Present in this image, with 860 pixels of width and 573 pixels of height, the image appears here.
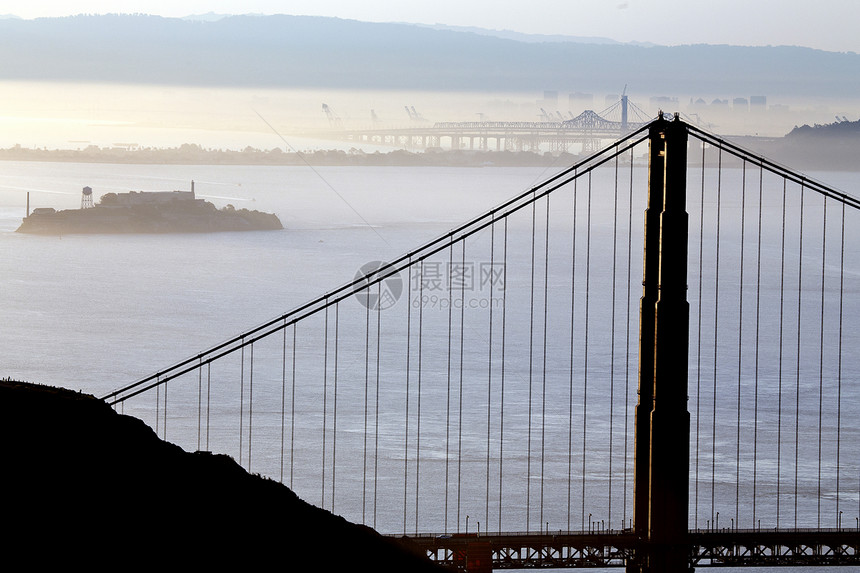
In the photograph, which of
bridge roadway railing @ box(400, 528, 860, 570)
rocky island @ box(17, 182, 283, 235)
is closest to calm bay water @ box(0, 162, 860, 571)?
rocky island @ box(17, 182, 283, 235)

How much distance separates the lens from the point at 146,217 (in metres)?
154

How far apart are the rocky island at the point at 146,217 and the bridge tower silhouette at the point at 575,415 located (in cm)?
5576

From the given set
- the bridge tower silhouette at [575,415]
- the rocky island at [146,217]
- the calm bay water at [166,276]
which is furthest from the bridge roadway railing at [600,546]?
the rocky island at [146,217]

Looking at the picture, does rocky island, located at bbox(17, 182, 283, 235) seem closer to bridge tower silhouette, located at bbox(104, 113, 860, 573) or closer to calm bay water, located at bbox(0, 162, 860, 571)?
calm bay water, located at bbox(0, 162, 860, 571)

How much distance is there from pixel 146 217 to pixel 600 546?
138 m

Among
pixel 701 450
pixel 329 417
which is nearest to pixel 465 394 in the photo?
pixel 329 417

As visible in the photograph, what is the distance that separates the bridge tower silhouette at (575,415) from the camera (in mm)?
22266

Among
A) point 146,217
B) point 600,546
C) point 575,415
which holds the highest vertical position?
point 146,217

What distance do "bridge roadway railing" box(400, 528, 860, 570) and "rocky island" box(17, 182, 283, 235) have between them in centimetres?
13213

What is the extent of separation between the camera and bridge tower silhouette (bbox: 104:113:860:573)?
22266 mm

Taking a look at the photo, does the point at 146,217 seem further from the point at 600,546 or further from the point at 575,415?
the point at 600,546

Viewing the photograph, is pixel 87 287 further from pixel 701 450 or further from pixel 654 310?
pixel 654 310

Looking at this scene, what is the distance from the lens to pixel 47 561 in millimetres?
13211

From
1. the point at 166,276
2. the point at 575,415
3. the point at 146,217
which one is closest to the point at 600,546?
the point at 575,415
